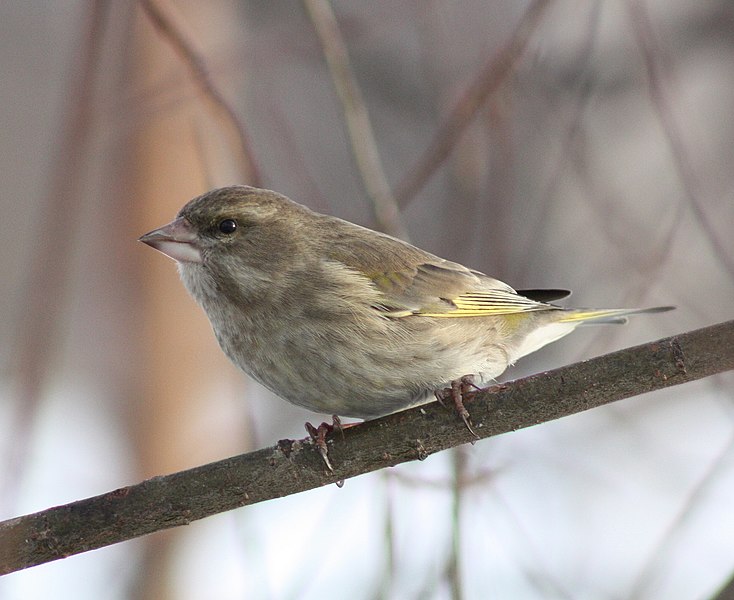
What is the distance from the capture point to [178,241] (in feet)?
13.5

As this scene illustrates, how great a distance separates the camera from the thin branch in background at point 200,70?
146 inches

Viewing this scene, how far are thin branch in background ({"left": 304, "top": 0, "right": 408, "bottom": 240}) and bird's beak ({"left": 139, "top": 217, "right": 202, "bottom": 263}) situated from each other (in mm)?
839

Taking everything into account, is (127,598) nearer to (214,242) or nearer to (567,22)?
(214,242)

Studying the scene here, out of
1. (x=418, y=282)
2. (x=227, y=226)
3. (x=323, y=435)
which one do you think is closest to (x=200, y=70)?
(x=227, y=226)

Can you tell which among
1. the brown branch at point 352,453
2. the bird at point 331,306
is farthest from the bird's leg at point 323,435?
the bird at point 331,306

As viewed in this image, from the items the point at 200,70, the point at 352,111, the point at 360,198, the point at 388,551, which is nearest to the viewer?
the point at 388,551

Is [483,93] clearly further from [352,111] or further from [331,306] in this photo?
[331,306]

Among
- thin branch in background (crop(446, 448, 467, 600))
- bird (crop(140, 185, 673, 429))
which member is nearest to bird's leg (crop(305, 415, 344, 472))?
bird (crop(140, 185, 673, 429))

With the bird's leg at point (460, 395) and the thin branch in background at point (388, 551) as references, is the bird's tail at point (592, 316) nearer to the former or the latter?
the bird's leg at point (460, 395)

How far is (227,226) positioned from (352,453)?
4.39 ft

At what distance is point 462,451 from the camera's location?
4.30 m

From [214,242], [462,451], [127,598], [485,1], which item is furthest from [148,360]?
[485,1]

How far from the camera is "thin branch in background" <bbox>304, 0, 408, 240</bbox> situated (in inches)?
160

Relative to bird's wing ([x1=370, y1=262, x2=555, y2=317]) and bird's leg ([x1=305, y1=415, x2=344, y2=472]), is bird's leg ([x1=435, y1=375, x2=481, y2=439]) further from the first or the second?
bird's wing ([x1=370, y1=262, x2=555, y2=317])
